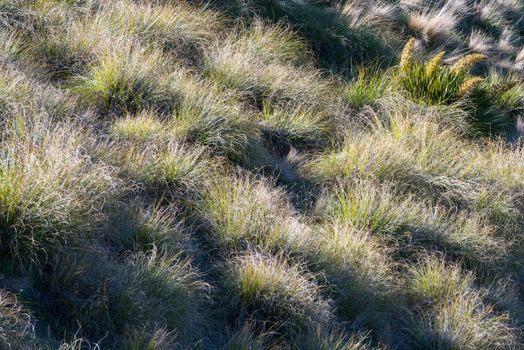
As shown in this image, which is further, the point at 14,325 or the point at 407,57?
the point at 407,57

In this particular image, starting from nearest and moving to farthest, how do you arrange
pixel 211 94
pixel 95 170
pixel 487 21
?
1. pixel 95 170
2. pixel 211 94
3. pixel 487 21

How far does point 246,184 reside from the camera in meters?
6.50

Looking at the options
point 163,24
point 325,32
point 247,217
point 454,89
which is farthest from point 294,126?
point 325,32

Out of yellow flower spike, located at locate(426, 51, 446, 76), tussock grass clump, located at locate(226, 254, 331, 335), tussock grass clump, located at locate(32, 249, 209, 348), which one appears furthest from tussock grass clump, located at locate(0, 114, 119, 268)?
yellow flower spike, located at locate(426, 51, 446, 76)

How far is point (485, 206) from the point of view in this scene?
7500 mm

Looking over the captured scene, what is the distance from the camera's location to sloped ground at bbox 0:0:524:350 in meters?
5.02

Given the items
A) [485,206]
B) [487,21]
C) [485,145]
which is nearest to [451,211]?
[485,206]

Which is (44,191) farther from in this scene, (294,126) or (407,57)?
(407,57)

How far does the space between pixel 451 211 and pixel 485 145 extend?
1.65 metres

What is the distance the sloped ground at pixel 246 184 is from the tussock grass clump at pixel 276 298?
0.5 inches

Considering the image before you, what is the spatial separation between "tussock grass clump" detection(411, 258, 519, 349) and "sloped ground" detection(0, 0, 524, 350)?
2 cm

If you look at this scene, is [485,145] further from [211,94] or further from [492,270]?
[211,94]

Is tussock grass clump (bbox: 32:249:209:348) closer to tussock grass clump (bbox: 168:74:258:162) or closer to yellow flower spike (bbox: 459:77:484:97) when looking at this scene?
tussock grass clump (bbox: 168:74:258:162)

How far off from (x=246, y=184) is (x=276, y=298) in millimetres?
1270
